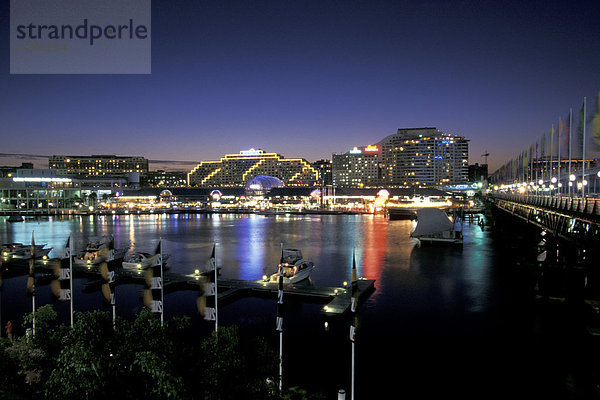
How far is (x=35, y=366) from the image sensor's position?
26.8 feet

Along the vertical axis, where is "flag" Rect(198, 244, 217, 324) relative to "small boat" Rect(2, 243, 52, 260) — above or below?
above

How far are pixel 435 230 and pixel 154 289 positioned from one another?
44.0 m

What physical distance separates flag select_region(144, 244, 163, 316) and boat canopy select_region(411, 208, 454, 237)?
43.2 meters

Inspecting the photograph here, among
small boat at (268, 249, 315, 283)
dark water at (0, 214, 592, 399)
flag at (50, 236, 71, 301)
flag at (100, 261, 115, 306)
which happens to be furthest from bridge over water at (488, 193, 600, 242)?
flag at (50, 236, 71, 301)

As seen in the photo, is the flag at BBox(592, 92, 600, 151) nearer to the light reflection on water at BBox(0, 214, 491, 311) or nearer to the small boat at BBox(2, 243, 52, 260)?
the light reflection on water at BBox(0, 214, 491, 311)

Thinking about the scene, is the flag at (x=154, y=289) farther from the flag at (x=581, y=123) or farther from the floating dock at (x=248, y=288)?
the flag at (x=581, y=123)

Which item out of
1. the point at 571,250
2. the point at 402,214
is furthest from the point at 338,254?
the point at 402,214

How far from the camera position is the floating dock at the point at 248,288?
25.4 m

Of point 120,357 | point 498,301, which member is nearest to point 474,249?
point 498,301

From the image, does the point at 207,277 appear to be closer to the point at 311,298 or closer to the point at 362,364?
the point at 362,364

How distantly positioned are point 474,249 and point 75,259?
44.5 metres

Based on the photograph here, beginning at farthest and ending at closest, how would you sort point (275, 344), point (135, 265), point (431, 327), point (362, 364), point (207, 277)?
1. point (135, 265)
2. point (431, 327)
3. point (275, 344)
4. point (362, 364)
5. point (207, 277)

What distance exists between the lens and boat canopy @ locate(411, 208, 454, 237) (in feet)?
179

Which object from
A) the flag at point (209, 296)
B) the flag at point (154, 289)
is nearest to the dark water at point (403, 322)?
the flag at point (209, 296)
